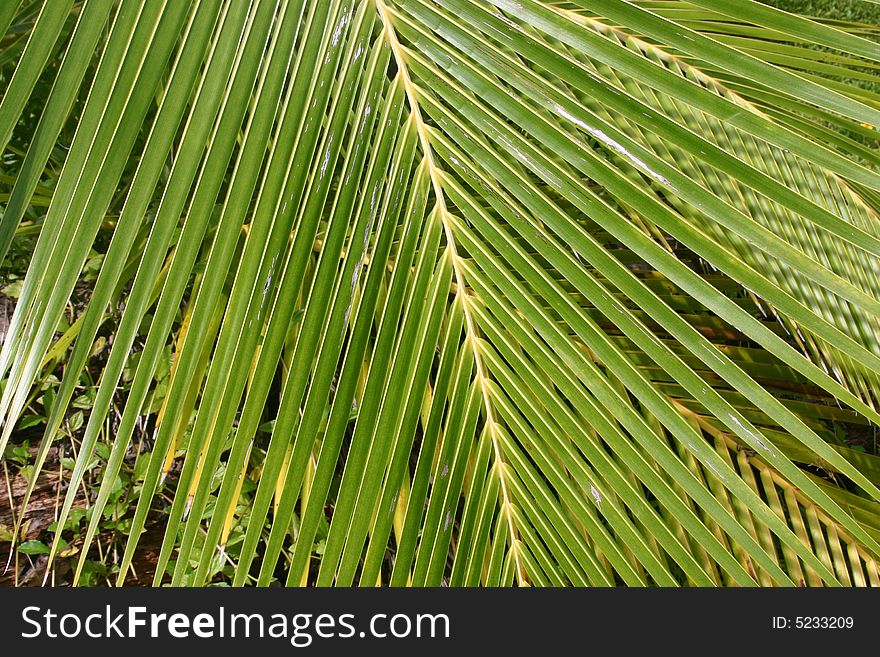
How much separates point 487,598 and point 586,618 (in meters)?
0.11

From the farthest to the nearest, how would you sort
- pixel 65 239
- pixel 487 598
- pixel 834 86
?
pixel 834 86
pixel 487 598
pixel 65 239

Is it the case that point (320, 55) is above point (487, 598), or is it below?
above

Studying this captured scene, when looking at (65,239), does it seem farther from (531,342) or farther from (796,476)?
(796,476)

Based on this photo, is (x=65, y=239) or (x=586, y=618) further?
(x=586, y=618)

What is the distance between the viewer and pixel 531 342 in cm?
64

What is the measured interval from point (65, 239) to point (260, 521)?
29 centimetres

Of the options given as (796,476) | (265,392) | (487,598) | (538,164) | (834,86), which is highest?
(834,86)

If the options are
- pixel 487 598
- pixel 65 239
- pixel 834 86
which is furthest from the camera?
pixel 834 86

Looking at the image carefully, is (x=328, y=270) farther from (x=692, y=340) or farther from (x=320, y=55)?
(x=692, y=340)

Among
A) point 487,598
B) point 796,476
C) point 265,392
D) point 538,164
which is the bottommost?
point 487,598

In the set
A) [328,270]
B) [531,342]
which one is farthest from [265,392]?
[531,342]

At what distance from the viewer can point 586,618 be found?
0.72 metres

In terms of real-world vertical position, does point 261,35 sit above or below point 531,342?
above

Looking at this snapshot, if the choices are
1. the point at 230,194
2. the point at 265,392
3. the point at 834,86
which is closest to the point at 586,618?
the point at 265,392
